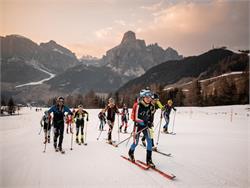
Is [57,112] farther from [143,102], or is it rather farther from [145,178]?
[145,178]

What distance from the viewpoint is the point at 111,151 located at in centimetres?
1034

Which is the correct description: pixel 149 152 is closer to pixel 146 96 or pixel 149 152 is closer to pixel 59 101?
pixel 146 96

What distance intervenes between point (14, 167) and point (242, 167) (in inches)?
326

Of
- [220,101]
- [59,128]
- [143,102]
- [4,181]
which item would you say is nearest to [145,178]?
[143,102]

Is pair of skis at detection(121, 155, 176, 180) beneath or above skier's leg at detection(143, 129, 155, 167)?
beneath

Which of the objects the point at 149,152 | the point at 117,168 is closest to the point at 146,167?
the point at 149,152

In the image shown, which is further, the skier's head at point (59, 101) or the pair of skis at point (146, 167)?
the skier's head at point (59, 101)

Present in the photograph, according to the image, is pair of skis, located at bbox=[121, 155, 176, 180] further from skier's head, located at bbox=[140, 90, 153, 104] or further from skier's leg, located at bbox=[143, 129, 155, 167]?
skier's head, located at bbox=[140, 90, 153, 104]

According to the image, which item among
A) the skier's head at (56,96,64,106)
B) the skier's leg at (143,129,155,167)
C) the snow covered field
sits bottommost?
the snow covered field

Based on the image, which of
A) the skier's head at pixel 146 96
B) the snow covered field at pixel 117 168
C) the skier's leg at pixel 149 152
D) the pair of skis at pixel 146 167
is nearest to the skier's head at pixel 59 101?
the snow covered field at pixel 117 168

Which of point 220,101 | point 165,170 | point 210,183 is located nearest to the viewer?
point 210,183

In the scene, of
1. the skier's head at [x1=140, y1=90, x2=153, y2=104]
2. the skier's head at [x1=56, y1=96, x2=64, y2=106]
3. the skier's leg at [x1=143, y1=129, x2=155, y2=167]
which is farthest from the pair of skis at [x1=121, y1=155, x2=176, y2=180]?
the skier's head at [x1=56, y1=96, x2=64, y2=106]

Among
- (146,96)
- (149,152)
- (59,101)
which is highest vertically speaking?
(146,96)

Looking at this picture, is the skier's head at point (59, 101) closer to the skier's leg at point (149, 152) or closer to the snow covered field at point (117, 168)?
the snow covered field at point (117, 168)
